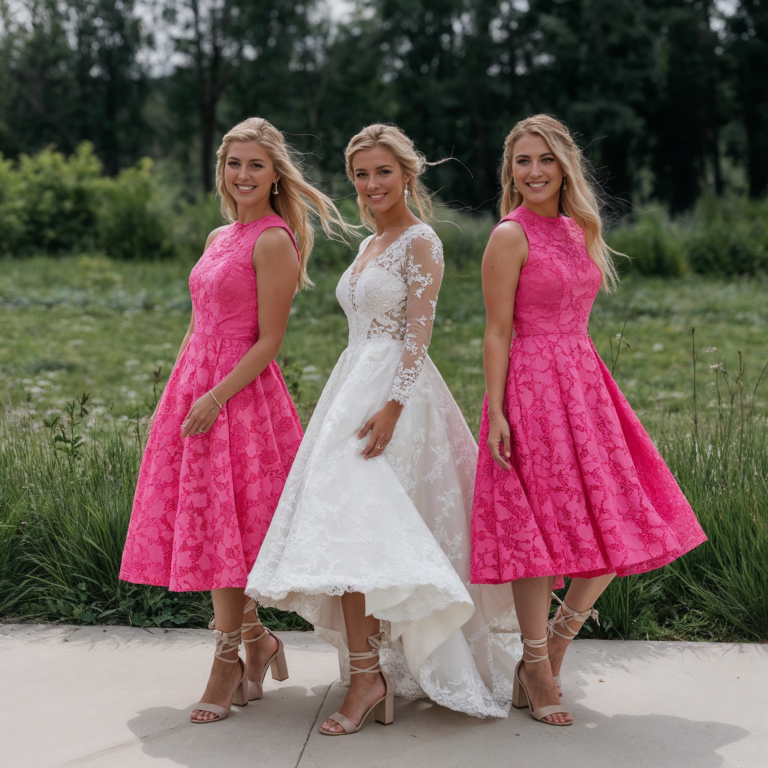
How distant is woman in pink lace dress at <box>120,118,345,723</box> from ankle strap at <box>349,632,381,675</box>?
43 cm

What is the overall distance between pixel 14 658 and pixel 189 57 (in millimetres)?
42762

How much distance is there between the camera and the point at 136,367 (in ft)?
30.9

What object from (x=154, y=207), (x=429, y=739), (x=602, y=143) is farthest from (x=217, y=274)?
(x=602, y=143)

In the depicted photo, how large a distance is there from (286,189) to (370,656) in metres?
1.74

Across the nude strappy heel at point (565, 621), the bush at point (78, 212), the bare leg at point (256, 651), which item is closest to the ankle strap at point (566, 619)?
the nude strappy heel at point (565, 621)

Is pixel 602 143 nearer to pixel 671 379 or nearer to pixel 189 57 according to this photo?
pixel 189 57

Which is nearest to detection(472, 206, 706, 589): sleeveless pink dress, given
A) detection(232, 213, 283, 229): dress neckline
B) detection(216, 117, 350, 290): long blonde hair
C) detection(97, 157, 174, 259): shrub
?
detection(216, 117, 350, 290): long blonde hair

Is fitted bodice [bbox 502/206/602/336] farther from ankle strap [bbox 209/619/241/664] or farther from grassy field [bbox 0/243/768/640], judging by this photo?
ankle strap [bbox 209/619/241/664]

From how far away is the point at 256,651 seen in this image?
3.29 meters

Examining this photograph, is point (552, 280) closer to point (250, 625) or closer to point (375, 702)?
point (375, 702)

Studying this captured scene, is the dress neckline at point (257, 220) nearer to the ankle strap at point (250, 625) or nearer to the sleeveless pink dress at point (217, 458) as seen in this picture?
the sleeveless pink dress at point (217, 458)

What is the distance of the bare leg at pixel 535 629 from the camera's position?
3.00 meters

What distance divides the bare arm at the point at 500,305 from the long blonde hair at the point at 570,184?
0.89ft

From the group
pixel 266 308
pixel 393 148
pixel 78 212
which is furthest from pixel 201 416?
pixel 78 212
